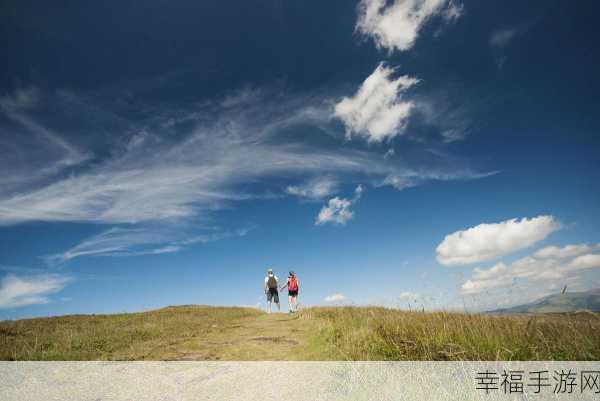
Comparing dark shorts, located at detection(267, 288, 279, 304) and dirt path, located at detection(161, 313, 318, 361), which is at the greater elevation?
dark shorts, located at detection(267, 288, 279, 304)

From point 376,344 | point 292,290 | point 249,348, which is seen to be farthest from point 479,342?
point 292,290

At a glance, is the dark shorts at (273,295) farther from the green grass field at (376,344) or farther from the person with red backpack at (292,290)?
the green grass field at (376,344)

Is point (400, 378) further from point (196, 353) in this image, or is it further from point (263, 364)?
point (196, 353)

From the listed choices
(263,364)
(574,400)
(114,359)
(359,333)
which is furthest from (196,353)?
(574,400)

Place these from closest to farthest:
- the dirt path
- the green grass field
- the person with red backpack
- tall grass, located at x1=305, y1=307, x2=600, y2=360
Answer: tall grass, located at x1=305, y1=307, x2=600, y2=360, the green grass field, the dirt path, the person with red backpack

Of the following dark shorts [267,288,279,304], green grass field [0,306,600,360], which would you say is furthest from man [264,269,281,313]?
green grass field [0,306,600,360]

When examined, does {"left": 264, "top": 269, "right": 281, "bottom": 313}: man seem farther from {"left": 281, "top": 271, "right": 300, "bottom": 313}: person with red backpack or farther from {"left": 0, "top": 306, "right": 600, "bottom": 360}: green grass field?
{"left": 0, "top": 306, "right": 600, "bottom": 360}: green grass field

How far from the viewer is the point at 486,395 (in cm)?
396

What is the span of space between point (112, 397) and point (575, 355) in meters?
6.24

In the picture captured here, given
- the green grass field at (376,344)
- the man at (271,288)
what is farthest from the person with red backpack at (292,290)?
the green grass field at (376,344)

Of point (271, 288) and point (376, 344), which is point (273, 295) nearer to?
point (271, 288)

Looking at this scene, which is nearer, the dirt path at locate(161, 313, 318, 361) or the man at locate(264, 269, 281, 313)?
the dirt path at locate(161, 313, 318, 361)

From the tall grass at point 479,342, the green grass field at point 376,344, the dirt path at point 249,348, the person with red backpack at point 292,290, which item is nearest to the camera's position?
the tall grass at point 479,342

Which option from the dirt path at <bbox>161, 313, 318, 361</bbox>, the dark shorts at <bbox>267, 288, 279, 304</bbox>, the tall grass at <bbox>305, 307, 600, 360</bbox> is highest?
the dark shorts at <bbox>267, 288, 279, 304</bbox>
